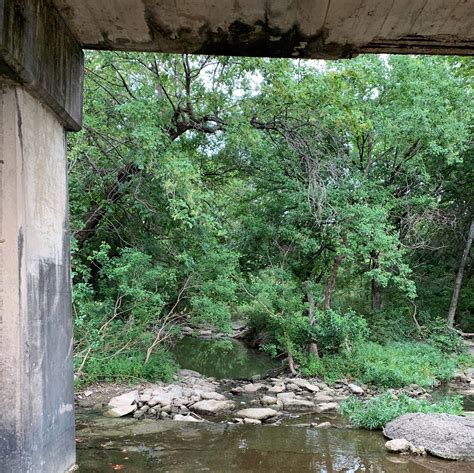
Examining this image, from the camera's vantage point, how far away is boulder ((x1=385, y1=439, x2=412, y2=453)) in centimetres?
576

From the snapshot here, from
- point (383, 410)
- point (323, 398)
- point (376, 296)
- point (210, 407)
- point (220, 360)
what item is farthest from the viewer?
point (376, 296)

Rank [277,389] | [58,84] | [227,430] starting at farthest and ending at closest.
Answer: [277,389]
[227,430]
[58,84]

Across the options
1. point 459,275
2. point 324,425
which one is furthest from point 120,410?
point 459,275

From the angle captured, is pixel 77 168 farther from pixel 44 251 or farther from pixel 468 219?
pixel 468 219

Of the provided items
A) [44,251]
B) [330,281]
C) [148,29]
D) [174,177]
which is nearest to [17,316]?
[44,251]

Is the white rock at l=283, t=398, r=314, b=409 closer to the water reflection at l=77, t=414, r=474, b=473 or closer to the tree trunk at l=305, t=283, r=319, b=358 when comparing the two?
the water reflection at l=77, t=414, r=474, b=473

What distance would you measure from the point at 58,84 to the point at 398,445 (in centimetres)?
574

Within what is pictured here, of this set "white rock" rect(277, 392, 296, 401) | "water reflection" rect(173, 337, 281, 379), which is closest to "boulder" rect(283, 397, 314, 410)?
"white rock" rect(277, 392, 296, 401)

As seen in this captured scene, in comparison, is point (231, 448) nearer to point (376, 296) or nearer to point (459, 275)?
point (376, 296)

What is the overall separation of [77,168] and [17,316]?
693 cm

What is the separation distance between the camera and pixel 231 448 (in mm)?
5699

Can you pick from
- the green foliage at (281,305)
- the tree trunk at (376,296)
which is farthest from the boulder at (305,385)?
the tree trunk at (376,296)

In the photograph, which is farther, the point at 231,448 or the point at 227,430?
the point at 227,430

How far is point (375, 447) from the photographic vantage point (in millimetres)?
6008
